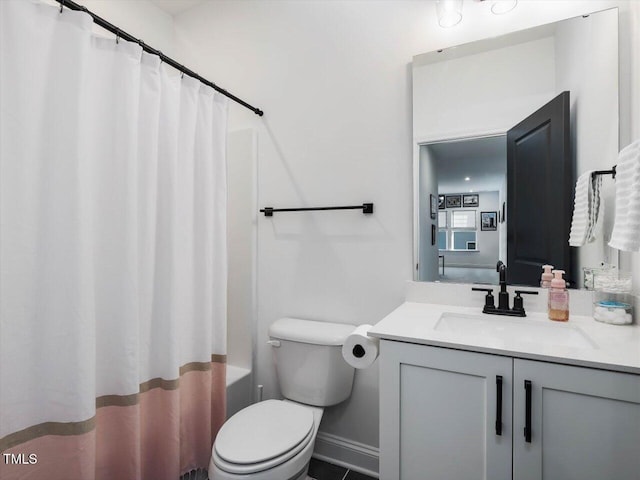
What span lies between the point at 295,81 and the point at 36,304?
5.17 feet

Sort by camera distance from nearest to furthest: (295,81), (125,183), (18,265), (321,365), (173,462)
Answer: (18,265), (125,183), (173,462), (321,365), (295,81)

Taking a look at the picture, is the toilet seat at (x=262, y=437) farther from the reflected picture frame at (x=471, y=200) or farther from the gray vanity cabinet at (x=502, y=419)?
the reflected picture frame at (x=471, y=200)

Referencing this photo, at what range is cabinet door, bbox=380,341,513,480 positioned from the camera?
933 mm

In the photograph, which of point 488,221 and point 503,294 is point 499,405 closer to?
point 503,294

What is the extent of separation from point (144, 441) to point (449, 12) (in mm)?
2205

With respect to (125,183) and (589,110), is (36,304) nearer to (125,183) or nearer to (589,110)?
(125,183)

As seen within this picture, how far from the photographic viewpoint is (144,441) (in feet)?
4.26

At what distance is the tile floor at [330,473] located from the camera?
163 cm

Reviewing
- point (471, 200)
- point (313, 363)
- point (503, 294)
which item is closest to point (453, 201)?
point (471, 200)

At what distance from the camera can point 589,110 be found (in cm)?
126

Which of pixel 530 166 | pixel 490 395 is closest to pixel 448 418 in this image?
pixel 490 395

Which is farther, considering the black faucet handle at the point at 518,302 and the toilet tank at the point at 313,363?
the toilet tank at the point at 313,363

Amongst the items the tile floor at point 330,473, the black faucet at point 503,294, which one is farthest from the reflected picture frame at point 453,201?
the tile floor at point 330,473

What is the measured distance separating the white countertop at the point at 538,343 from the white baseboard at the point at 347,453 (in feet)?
2.75
